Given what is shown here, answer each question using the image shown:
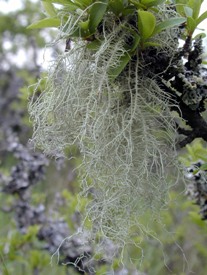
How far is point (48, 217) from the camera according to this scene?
1.88 metres

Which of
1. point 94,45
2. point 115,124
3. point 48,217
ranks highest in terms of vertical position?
point 94,45

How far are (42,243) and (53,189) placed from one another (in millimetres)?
1149

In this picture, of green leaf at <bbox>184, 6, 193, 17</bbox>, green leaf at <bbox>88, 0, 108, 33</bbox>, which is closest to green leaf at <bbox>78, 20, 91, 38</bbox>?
green leaf at <bbox>88, 0, 108, 33</bbox>

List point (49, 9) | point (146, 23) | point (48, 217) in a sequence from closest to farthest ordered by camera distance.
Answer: point (146, 23)
point (49, 9)
point (48, 217)

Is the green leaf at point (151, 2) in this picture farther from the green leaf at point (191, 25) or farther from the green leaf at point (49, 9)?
the green leaf at point (49, 9)

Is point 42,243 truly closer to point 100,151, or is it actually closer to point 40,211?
point 40,211

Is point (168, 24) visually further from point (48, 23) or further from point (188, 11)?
point (48, 23)

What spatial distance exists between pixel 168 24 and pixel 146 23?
35 millimetres

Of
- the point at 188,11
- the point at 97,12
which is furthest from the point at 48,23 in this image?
the point at 188,11

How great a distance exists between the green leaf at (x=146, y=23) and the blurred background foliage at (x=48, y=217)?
249 millimetres

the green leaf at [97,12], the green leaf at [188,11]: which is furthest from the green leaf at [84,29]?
the green leaf at [188,11]

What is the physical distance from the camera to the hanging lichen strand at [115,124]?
0.77 m

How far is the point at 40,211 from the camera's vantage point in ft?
5.95

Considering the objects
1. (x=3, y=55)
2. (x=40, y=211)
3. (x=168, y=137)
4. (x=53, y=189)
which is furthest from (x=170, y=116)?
(x=3, y=55)
